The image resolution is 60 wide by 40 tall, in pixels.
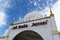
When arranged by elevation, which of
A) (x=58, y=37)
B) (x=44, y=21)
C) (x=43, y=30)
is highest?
(x=44, y=21)

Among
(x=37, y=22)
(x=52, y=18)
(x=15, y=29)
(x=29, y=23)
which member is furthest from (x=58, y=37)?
(x=15, y=29)

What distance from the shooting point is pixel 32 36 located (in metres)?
18.0

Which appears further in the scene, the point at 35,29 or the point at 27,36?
the point at 27,36

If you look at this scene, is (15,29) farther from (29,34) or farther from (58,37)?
(58,37)

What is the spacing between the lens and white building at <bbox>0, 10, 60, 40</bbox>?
15.2 meters

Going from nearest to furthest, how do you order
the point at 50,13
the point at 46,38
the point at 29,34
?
the point at 46,38, the point at 50,13, the point at 29,34

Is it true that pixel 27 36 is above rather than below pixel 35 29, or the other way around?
below

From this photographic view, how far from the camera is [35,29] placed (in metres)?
16.7

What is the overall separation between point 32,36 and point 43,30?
9.13 feet

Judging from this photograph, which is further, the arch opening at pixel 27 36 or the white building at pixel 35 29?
the arch opening at pixel 27 36

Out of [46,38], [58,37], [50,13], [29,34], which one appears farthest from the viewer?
[29,34]

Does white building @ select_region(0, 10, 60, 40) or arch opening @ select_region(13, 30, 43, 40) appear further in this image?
arch opening @ select_region(13, 30, 43, 40)

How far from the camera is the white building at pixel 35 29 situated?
49.9 ft

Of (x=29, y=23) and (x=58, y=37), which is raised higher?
(x=29, y=23)
